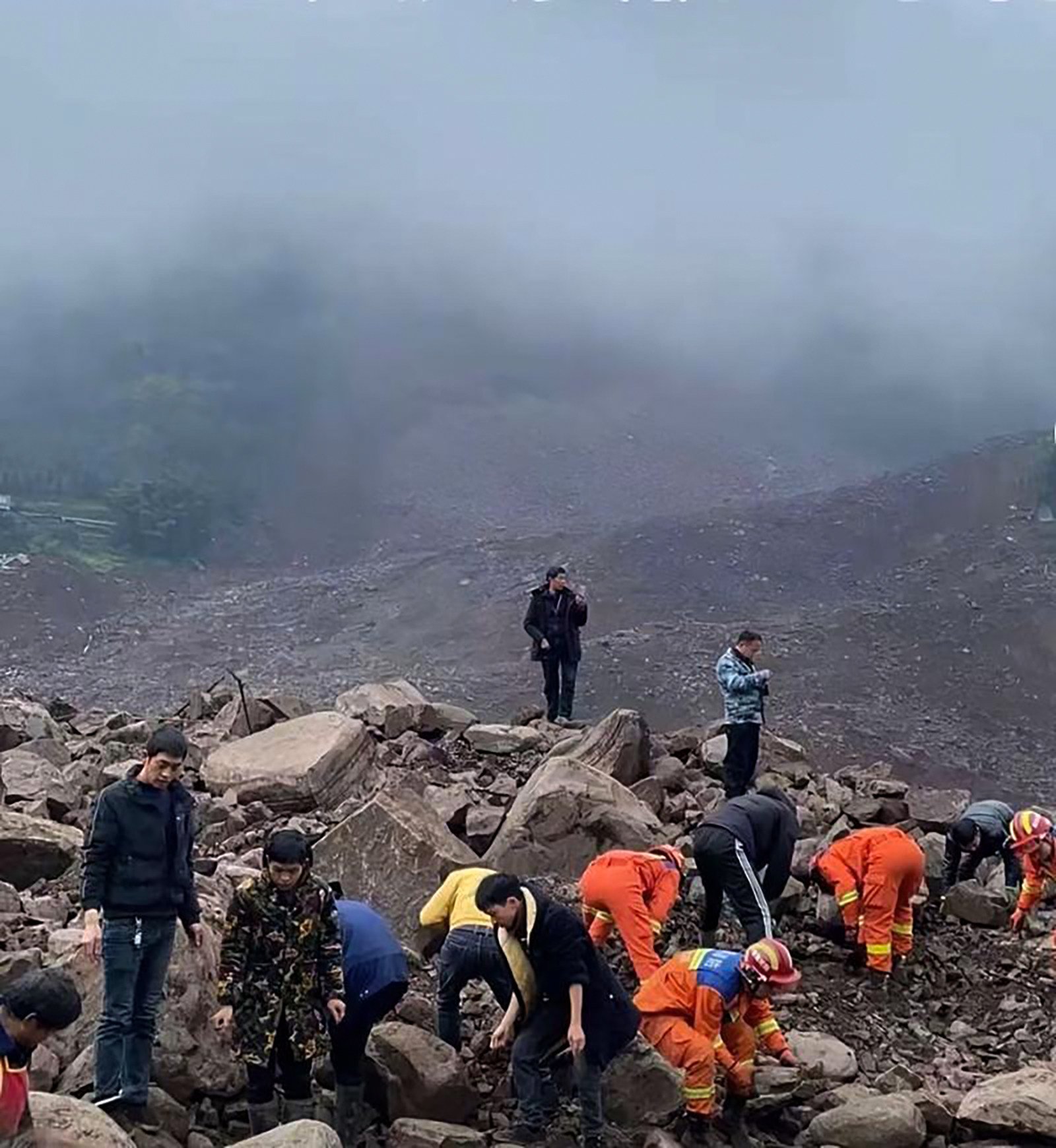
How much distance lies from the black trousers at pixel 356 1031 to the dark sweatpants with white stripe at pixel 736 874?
7.12ft

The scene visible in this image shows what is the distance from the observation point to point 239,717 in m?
11.6

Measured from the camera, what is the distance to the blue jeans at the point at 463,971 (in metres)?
5.23

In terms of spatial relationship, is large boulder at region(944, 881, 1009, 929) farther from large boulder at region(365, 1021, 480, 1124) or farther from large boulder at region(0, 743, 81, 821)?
large boulder at region(0, 743, 81, 821)

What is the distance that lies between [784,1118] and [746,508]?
31.2 m

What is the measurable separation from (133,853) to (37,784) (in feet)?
17.6

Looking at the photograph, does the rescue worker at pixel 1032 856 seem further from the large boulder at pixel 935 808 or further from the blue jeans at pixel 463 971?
the blue jeans at pixel 463 971

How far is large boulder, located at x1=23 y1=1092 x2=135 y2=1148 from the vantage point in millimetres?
3682

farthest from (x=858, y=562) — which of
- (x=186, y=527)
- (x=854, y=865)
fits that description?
(x=854, y=865)

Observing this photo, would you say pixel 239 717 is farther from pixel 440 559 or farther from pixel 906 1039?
pixel 440 559

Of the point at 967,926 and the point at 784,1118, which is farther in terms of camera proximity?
the point at 967,926

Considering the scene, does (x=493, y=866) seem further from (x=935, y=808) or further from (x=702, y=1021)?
(x=935, y=808)

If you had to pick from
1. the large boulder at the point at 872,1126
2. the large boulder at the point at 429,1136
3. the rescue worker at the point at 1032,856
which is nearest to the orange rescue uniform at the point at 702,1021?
the large boulder at the point at 872,1126

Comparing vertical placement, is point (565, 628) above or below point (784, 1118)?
Result: above

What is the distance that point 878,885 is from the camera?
6.94m
